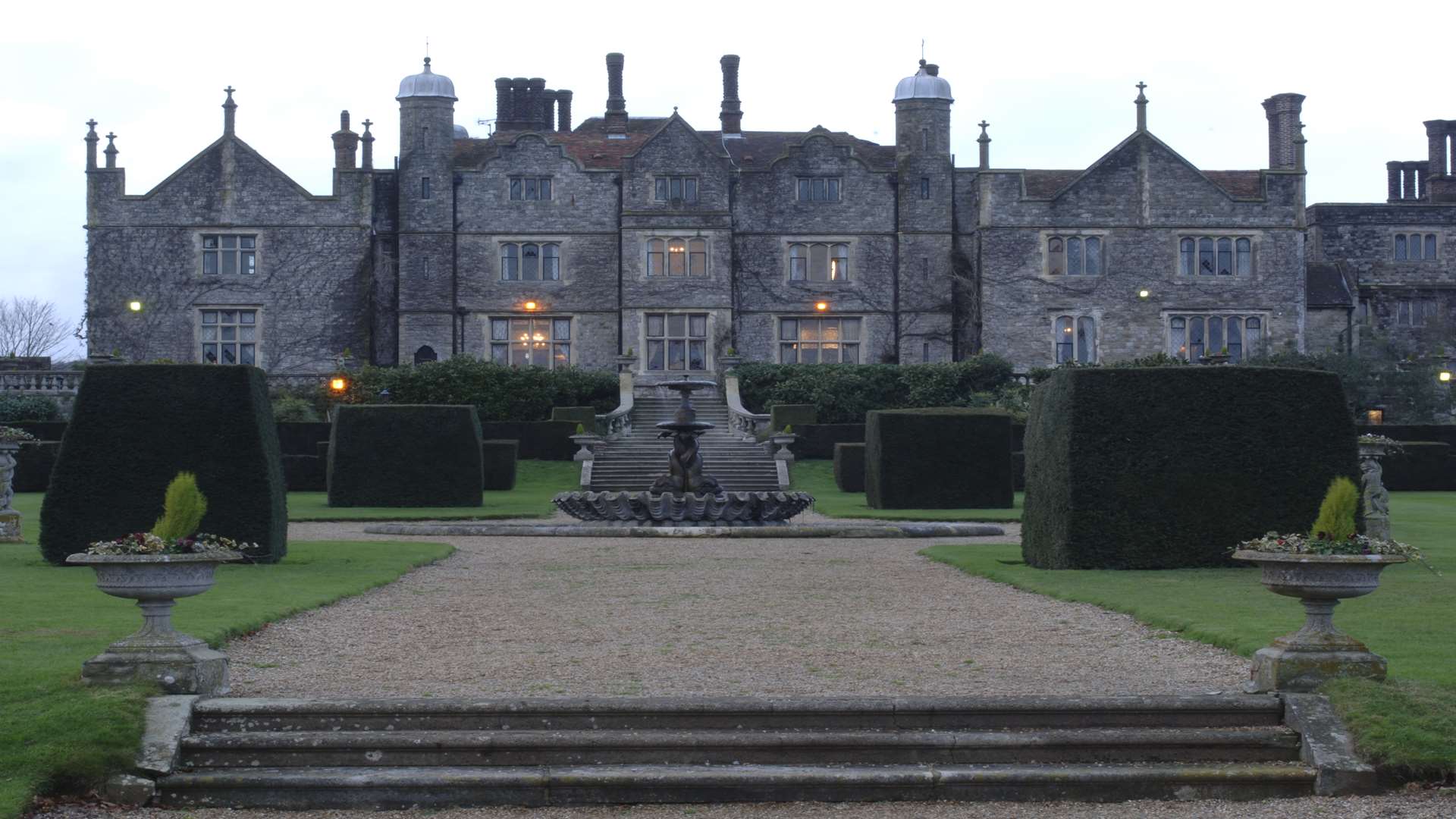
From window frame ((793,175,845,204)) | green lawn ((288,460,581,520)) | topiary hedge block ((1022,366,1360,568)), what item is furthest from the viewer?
window frame ((793,175,845,204))

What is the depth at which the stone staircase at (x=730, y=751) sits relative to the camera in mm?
8438

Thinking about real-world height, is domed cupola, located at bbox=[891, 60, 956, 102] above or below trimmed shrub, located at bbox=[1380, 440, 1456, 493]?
above

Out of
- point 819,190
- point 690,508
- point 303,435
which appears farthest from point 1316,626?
point 819,190

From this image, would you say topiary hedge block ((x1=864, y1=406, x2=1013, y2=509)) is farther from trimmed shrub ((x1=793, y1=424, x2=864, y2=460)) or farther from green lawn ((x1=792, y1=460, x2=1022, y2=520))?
trimmed shrub ((x1=793, y1=424, x2=864, y2=460))

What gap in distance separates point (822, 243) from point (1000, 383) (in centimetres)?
632

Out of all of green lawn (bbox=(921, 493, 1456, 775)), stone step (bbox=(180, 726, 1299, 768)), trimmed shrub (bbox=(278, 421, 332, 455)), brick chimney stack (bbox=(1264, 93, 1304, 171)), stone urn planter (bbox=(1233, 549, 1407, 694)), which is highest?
brick chimney stack (bbox=(1264, 93, 1304, 171))

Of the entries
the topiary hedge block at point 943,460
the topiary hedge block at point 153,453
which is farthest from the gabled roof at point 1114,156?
the topiary hedge block at point 153,453

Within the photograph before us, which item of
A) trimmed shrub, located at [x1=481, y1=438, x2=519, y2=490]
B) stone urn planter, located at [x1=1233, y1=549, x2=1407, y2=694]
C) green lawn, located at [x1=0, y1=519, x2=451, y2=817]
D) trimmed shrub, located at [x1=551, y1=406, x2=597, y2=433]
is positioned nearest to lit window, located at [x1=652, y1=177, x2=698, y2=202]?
trimmed shrub, located at [x1=551, y1=406, x2=597, y2=433]

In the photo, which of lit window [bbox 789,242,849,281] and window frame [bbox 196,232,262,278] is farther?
lit window [bbox 789,242,849,281]

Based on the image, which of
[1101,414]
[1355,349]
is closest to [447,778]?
[1101,414]

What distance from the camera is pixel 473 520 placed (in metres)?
26.3

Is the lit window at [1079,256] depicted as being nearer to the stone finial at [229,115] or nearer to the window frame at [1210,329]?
the window frame at [1210,329]

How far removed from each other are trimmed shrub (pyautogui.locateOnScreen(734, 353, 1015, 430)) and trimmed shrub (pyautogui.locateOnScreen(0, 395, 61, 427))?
16104mm

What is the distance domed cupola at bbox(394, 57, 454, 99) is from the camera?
4647 centimetres
